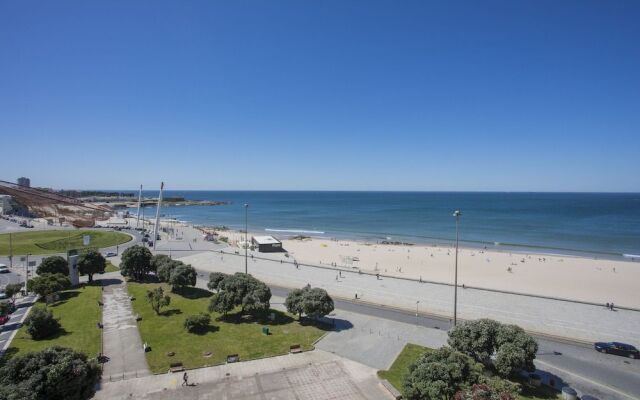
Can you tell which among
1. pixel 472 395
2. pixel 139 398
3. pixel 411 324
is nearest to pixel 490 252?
pixel 411 324

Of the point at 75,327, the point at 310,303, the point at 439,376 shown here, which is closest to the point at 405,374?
the point at 439,376

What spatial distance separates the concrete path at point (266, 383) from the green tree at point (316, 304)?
5437mm

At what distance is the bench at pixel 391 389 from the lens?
17739mm

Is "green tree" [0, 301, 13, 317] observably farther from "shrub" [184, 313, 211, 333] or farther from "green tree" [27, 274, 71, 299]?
"shrub" [184, 313, 211, 333]

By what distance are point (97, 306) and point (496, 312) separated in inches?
1512

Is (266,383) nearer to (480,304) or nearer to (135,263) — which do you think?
(480,304)

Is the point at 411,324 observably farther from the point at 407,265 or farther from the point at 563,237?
the point at 563,237

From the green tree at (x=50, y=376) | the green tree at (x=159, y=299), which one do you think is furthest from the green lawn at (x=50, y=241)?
the green tree at (x=50, y=376)

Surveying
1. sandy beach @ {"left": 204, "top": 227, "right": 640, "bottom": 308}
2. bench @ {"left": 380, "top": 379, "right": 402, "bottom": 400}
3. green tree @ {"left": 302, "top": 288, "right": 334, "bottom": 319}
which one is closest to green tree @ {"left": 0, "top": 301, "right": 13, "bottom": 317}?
green tree @ {"left": 302, "top": 288, "right": 334, "bottom": 319}

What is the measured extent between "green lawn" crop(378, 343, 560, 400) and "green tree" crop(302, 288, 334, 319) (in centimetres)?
694

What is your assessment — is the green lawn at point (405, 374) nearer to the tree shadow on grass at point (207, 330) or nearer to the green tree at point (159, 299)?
the tree shadow on grass at point (207, 330)

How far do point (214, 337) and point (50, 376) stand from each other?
12.5 meters

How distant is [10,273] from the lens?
43594 millimetres

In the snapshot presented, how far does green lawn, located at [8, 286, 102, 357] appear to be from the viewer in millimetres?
23469
